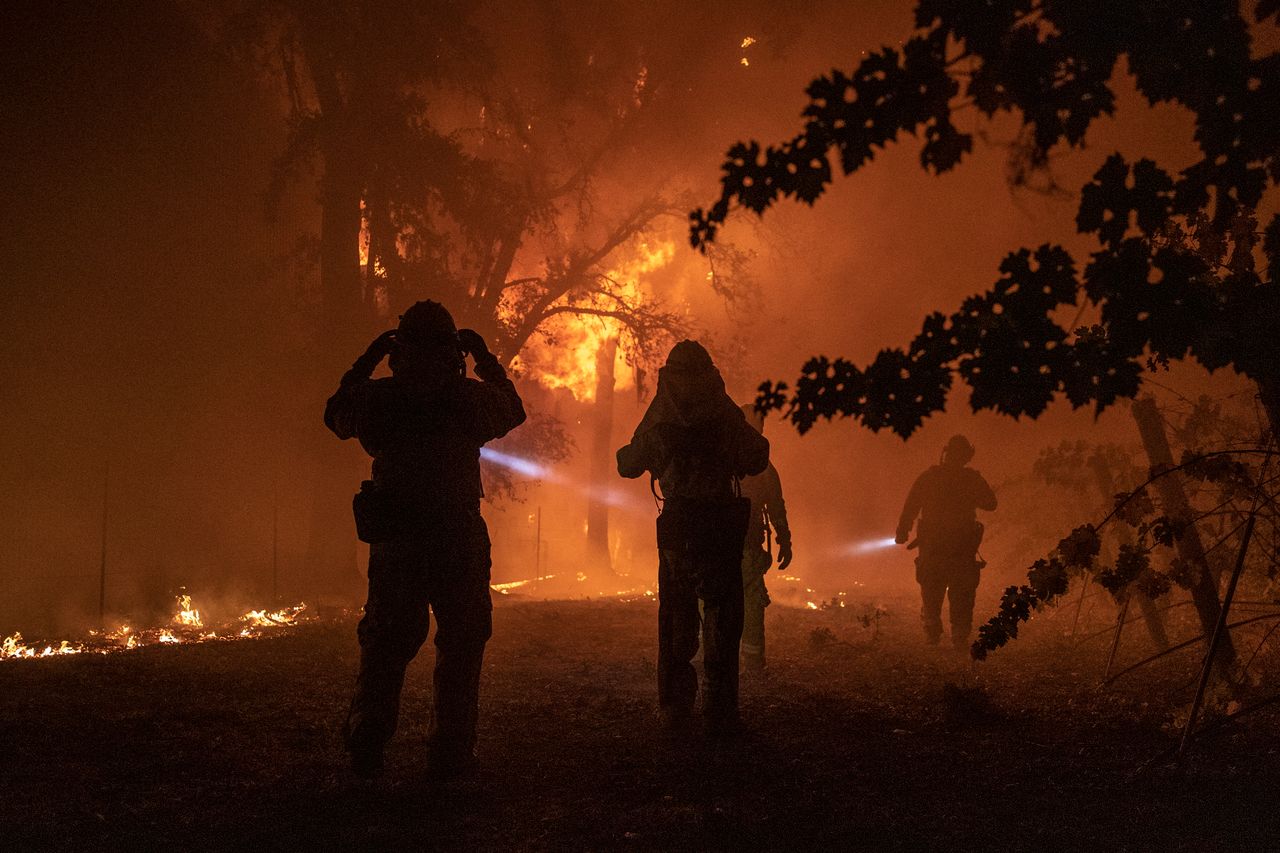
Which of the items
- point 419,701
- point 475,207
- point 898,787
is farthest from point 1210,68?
point 475,207

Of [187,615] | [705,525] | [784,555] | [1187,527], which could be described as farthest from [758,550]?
[187,615]

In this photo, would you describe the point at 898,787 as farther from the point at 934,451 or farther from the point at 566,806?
the point at 934,451

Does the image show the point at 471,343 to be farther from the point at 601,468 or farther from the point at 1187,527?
the point at 601,468

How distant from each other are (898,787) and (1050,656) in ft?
15.2

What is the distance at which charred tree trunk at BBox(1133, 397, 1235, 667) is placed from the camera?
18.9 ft

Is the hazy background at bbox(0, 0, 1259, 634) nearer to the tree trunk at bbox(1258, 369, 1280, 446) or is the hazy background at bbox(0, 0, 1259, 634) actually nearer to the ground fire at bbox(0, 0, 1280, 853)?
the ground fire at bbox(0, 0, 1280, 853)

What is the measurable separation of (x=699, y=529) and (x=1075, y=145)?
3.13 metres

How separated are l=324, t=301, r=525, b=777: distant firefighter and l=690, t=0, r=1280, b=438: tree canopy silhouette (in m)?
2.13

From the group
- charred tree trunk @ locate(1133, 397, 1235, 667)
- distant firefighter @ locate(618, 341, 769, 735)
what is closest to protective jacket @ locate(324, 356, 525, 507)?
distant firefighter @ locate(618, 341, 769, 735)

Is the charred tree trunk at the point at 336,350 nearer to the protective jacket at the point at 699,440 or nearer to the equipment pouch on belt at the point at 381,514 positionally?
the protective jacket at the point at 699,440

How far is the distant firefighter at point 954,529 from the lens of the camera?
9.35 m

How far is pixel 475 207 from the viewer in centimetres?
1580

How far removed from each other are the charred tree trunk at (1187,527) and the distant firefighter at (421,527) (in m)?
3.90

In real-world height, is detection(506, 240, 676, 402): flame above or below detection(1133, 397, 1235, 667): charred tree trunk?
above
